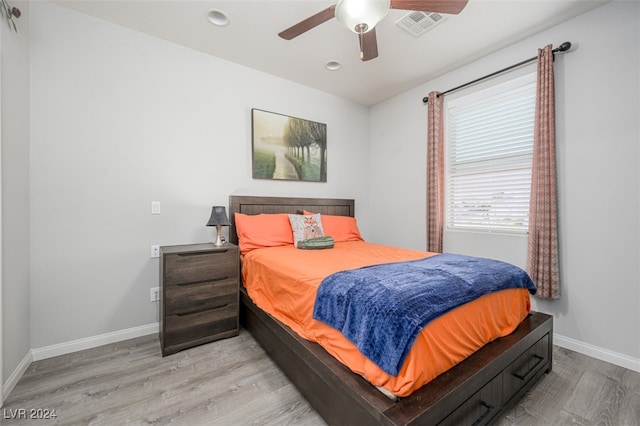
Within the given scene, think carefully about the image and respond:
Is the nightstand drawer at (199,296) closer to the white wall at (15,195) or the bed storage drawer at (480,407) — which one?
the white wall at (15,195)

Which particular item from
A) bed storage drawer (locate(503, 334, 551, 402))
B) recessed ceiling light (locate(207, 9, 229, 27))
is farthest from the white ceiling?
bed storage drawer (locate(503, 334, 551, 402))

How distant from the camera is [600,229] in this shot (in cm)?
208

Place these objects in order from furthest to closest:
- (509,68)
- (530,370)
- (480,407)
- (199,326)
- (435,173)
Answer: (435,173)
(509,68)
(199,326)
(530,370)
(480,407)

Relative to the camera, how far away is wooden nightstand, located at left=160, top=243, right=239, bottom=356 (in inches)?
80.8

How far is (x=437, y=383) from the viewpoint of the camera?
1161mm

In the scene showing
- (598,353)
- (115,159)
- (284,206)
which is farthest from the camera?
(284,206)

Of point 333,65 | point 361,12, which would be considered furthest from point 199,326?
point 333,65

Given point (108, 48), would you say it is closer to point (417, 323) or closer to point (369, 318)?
point (369, 318)

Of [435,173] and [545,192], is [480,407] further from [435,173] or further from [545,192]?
[435,173]

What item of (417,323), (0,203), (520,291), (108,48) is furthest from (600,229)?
(108,48)

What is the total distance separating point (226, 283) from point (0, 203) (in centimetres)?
143

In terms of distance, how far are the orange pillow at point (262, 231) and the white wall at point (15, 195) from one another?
1487mm

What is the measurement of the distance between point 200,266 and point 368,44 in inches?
80.8

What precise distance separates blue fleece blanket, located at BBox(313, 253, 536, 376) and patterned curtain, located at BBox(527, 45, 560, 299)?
0.75 metres
